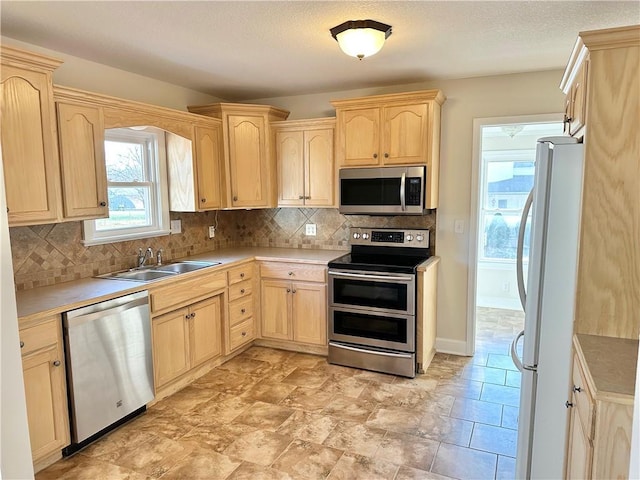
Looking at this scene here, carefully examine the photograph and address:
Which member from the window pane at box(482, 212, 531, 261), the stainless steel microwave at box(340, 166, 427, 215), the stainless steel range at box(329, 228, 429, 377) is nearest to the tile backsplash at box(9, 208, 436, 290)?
the stainless steel microwave at box(340, 166, 427, 215)

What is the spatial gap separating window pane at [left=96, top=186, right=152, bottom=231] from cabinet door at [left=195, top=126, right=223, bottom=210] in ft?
1.49

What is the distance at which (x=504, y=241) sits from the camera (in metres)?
5.47

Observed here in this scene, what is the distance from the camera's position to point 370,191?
3629 millimetres

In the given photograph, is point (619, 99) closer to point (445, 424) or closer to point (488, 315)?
point (445, 424)

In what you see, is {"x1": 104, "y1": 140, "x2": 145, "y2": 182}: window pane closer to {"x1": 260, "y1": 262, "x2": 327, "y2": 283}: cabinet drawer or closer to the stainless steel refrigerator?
{"x1": 260, "y1": 262, "x2": 327, "y2": 283}: cabinet drawer

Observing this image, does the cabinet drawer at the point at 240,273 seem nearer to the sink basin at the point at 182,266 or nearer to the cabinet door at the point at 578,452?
the sink basin at the point at 182,266

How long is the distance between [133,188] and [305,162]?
1.53 m

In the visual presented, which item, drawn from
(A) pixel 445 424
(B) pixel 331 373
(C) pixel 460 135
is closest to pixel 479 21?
(C) pixel 460 135

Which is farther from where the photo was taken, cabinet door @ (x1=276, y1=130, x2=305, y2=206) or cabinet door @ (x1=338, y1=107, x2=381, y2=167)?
cabinet door @ (x1=276, y1=130, x2=305, y2=206)

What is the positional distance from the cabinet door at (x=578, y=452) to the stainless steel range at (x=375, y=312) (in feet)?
5.49

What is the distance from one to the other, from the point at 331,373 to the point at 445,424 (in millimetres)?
1063

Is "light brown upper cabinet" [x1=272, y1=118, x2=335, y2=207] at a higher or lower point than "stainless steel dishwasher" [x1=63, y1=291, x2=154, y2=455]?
higher

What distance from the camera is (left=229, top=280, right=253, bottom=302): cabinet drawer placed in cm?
364

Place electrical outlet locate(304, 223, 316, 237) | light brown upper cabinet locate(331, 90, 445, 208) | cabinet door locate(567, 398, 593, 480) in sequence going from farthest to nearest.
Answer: electrical outlet locate(304, 223, 316, 237) < light brown upper cabinet locate(331, 90, 445, 208) < cabinet door locate(567, 398, 593, 480)
